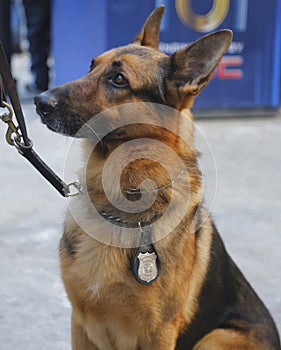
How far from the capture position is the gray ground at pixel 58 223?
333 centimetres

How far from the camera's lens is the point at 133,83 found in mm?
2529

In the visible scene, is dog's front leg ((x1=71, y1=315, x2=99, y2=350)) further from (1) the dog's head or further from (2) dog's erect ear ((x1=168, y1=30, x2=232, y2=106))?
(2) dog's erect ear ((x1=168, y1=30, x2=232, y2=106))

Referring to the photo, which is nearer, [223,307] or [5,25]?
[223,307]

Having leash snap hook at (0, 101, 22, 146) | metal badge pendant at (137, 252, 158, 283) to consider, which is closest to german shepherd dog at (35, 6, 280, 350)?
metal badge pendant at (137, 252, 158, 283)

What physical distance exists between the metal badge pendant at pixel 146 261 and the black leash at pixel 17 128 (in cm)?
35

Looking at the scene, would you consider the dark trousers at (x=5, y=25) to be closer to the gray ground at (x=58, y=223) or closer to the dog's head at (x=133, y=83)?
the gray ground at (x=58, y=223)

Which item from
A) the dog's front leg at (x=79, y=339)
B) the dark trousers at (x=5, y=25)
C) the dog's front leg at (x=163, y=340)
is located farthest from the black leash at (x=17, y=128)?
the dark trousers at (x=5, y=25)

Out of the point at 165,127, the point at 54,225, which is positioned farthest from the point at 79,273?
the point at 54,225

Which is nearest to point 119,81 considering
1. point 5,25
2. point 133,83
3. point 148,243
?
point 133,83

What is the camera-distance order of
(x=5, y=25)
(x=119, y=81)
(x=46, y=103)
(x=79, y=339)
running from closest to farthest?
1. (x=46, y=103)
2. (x=119, y=81)
3. (x=79, y=339)
4. (x=5, y=25)

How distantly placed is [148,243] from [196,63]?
2.35ft

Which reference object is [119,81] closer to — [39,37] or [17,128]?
[17,128]

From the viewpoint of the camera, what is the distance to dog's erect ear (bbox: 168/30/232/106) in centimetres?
245

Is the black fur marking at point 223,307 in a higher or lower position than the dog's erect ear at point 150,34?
lower
